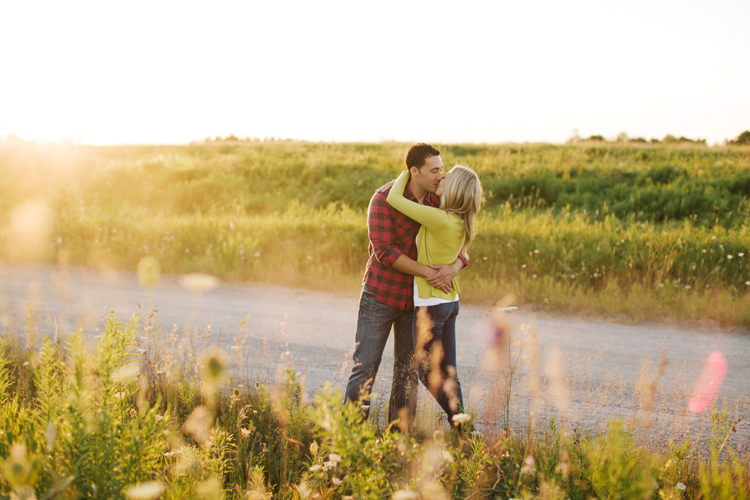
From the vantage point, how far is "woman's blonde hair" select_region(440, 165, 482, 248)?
307cm

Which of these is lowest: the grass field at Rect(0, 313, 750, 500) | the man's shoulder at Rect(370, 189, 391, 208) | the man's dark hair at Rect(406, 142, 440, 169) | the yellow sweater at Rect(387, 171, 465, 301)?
the grass field at Rect(0, 313, 750, 500)

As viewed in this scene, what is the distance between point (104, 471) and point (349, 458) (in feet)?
3.55

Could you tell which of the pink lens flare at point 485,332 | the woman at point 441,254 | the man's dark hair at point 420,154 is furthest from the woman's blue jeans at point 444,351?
the pink lens flare at point 485,332

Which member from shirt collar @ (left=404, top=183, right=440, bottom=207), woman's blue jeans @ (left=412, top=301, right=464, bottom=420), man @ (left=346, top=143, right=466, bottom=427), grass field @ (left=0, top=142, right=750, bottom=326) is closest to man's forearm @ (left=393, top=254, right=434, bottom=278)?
man @ (left=346, top=143, right=466, bottom=427)

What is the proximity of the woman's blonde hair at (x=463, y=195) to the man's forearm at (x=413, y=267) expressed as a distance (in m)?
0.40

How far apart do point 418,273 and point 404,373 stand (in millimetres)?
798

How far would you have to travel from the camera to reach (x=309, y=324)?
6.45 meters

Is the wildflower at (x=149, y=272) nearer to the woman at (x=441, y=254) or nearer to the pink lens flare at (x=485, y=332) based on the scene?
the pink lens flare at (x=485, y=332)

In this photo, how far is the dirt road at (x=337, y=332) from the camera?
434 cm

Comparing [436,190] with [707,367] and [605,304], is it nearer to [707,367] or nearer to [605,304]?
[707,367]

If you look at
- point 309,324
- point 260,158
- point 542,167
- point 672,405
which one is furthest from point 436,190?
point 260,158

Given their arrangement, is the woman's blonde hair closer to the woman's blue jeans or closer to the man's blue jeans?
the woman's blue jeans

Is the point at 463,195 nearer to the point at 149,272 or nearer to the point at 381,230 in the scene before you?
the point at 381,230

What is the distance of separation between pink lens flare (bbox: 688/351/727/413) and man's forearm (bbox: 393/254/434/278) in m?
2.70
